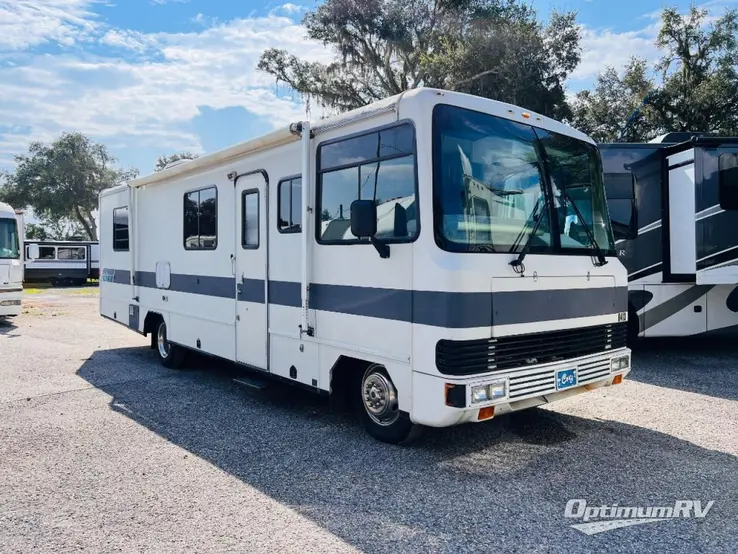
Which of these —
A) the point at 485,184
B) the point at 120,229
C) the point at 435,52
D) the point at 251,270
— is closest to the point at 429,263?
the point at 485,184

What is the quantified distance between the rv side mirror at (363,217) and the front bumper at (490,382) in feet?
3.81

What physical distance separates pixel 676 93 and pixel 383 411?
2112 centimetres

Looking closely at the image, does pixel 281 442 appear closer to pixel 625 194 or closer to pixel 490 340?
pixel 490 340

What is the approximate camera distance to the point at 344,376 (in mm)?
5363

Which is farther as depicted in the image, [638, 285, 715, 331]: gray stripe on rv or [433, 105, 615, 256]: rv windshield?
[638, 285, 715, 331]: gray stripe on rv

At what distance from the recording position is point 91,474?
448 centimetres

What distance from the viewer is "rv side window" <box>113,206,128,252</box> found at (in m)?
9.38

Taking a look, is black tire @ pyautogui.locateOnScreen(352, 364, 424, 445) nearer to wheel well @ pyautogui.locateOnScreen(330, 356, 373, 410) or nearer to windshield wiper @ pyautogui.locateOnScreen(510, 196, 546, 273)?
wheel well @ pyautogui.locateOnScreen(330, 356, 373, 410)

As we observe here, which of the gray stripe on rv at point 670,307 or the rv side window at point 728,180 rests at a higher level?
the rv side window at point 728,180

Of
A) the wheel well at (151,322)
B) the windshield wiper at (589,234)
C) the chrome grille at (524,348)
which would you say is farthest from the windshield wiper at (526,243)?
the wheel well at (151,322)

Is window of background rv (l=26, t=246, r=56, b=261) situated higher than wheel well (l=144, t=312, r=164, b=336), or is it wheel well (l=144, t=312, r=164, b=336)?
window of background rv (l=26, t=246, r=56, b=261)

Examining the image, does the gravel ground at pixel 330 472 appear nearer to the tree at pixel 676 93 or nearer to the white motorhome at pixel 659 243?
the white motorhome at pixel 659 243

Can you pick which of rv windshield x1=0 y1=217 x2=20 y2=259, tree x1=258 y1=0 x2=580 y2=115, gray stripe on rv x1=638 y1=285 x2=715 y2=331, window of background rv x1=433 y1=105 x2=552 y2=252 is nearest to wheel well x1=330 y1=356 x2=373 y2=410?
window of background rv x1=433 y1=105 x2=552 y2=252

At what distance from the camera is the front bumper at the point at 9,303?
13312 mm
